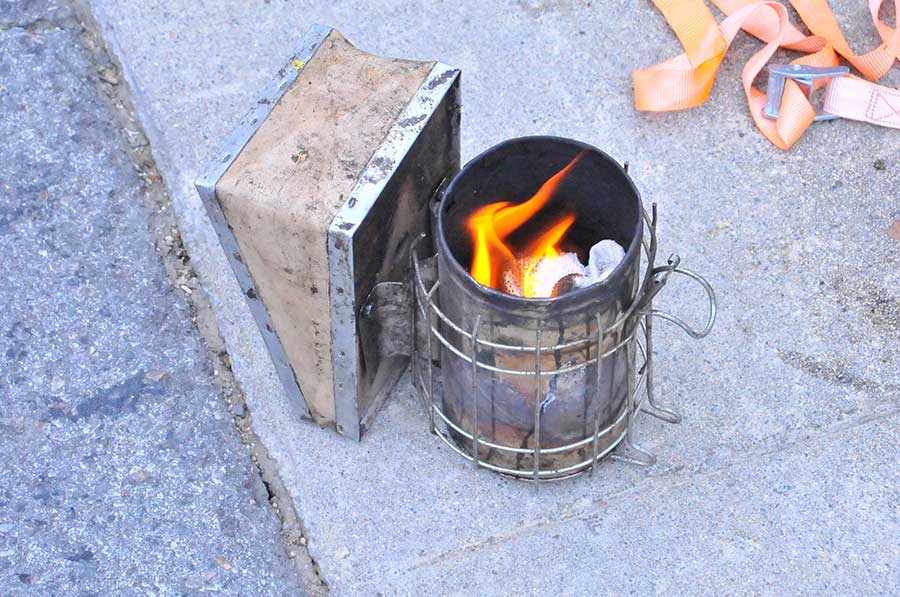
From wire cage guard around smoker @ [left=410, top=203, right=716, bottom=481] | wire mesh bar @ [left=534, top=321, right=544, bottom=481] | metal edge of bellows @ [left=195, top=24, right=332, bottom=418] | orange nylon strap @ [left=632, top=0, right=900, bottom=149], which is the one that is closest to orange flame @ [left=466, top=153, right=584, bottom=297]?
wire cage guard around smoker @ [left=410, top=203, right=716, bottom=481]

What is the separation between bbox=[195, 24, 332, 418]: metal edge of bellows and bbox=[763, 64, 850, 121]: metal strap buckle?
1378 mm

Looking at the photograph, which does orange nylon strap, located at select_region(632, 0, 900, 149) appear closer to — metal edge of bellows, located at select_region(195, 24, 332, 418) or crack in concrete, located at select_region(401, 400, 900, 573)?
crack in concrete, located at select_region(401, 400, 900, 573)

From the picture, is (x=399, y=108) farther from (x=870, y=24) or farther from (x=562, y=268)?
Result: (x=870, y=24)

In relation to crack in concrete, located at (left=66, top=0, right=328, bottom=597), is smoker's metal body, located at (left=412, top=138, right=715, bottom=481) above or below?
above

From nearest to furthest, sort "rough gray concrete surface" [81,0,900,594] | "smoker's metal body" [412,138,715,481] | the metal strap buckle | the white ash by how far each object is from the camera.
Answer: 1. "smoker's metal body" [412,138,715,481]
2. the white ash
3. "rough gray concrete surface" [81,0,900,594]
4. the metal strap buckle

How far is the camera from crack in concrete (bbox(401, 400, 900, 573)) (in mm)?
2699

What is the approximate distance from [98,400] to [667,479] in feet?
4.76

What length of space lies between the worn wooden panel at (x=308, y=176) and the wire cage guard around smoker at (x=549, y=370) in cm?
24

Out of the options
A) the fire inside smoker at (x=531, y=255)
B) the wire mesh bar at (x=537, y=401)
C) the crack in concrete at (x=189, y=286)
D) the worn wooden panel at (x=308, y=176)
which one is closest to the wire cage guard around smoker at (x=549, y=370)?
the wire mesh bar at (x=537, y=401)

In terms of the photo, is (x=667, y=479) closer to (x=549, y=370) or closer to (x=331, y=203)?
(x=549, y=370)

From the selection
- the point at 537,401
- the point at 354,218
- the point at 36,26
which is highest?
the point at 354,218

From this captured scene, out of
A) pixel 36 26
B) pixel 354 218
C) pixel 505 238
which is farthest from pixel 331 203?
pixel 36 26

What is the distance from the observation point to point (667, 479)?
279cm

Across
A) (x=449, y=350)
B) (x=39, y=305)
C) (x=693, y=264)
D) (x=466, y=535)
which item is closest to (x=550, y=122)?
(x=693, y=264)
